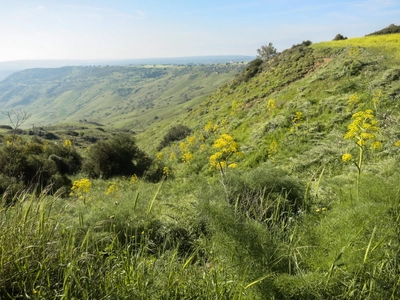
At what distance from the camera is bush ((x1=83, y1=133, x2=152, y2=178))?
19.1 m

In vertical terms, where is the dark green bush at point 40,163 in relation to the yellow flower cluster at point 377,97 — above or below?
below

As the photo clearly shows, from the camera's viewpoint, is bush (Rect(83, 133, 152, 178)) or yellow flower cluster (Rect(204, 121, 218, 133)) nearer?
bush (Rect(83, 133, 152, 178))

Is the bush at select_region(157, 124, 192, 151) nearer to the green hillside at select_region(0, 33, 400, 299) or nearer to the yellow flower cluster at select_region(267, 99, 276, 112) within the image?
the yellow flower cluster at select_region(267, 99, 276, 112)

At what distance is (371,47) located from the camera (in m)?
23.9

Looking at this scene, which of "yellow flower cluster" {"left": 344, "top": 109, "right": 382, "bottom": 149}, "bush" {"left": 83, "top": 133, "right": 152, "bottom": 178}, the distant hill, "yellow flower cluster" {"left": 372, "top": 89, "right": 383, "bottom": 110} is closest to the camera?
"yellow flower cluster" {"left": 344, "top": 109, "right": 382, "bottom": 149}

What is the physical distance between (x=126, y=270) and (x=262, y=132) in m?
14.3

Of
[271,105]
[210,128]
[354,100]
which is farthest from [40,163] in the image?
[354,100]

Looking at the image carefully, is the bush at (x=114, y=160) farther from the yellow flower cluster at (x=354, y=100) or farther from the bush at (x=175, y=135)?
the yellow flower cluster at (x=354, y=100)

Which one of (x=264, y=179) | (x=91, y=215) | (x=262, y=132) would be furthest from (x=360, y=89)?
(x=91, y=215)

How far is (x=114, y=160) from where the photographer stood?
19.5 metres

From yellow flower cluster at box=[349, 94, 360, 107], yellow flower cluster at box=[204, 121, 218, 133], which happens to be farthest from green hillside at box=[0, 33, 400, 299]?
yellow flower cluster at box=[204, 121, 218, 133]

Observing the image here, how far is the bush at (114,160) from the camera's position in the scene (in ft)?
62.6

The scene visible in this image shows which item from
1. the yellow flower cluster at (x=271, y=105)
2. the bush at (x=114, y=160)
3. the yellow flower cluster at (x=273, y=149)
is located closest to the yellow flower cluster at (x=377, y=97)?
the yellow flower cluster at (x=273, y=149)

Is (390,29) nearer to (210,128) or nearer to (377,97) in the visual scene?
(210,128)
